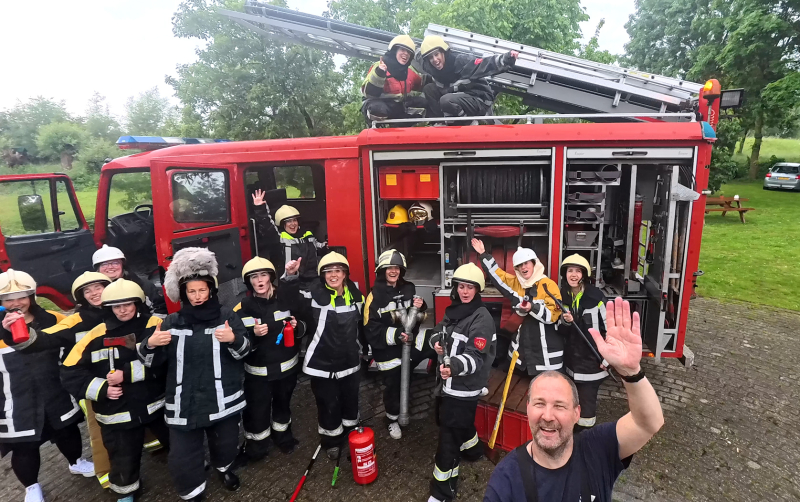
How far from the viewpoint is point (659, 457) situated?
11.7ft

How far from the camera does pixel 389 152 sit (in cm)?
425

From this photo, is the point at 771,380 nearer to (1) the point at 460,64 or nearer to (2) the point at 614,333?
(2) the point at 614,333

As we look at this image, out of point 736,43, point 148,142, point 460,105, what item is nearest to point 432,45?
point 460,105

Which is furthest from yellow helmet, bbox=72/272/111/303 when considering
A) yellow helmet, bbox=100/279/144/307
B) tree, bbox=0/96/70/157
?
tree, bbox=0/96/70/157

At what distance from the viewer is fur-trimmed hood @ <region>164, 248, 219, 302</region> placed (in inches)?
112

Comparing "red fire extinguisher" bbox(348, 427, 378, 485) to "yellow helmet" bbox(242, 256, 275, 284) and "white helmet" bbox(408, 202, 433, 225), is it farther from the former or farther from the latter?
"white helmet" bbox(408, 202, 433, 225)

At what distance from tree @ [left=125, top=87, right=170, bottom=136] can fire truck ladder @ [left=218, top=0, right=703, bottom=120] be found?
47.1 metres

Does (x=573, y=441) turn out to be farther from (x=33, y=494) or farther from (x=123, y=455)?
(x=33, y=494)

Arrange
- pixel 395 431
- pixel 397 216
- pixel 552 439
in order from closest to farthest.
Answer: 1. pixel 552 439
2. pixel 395 431
3. pixel 397 216

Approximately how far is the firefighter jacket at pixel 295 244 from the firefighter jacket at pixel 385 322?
82cm

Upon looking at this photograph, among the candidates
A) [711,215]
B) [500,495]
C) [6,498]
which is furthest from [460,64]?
[711,215]

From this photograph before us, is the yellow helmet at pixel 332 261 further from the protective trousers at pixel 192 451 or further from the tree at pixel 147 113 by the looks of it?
the tree at pixel 147 113

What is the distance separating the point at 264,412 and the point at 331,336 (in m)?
0.87

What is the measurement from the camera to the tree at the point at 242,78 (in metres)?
15.1
